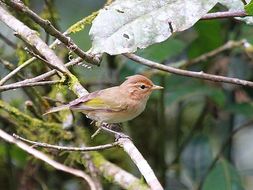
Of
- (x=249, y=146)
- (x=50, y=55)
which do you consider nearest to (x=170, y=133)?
(x=249, y=146)

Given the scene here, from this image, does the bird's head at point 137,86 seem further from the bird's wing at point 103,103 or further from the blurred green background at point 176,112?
the blurred green background at point 176,112

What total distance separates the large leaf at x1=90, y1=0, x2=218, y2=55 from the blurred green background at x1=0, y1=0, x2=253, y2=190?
1.43m

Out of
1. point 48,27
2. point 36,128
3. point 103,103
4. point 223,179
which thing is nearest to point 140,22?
point 48,27

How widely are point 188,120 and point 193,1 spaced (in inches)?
96.8

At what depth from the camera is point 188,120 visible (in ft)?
14.0

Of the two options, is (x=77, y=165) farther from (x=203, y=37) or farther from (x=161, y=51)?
(x=203, y=37)

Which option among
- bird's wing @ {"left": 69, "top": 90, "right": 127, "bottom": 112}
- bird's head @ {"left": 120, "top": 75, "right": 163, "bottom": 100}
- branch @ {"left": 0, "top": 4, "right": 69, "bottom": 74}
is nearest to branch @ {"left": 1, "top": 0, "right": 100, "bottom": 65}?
branch @ {"left": 0, "top": 4, "right": 69, "bottom": 74}

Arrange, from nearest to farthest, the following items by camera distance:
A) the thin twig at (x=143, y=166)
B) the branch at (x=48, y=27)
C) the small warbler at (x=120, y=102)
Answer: the thin twig at (x=143, y=166) < the branch at (x=48, y=27) < the small warbler at (x=120, y=102)

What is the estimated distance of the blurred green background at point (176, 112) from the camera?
3443 mm

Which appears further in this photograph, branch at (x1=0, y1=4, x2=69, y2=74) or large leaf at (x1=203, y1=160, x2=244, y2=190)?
large leaf at (x1=203, y1=160, x2=244, y2=190)

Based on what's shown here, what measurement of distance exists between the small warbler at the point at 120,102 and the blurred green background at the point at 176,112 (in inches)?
13.0

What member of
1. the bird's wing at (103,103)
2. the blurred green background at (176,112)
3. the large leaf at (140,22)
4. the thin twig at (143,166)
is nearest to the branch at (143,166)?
the thin twig at (143,166)

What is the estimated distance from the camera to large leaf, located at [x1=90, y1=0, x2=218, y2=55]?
70.4 inches

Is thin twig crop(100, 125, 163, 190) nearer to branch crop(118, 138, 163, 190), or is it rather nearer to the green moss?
branch crop(118, 138, 163, 190)
